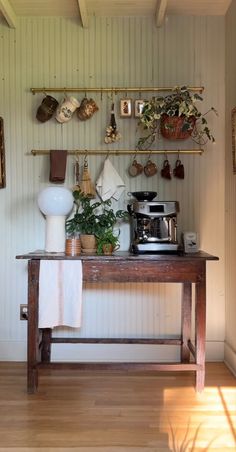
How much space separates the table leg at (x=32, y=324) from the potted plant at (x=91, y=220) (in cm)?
39

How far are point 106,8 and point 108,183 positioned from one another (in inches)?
45.3

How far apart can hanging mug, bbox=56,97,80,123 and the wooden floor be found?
5.45 feet

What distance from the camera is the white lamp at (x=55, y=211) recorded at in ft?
7.73

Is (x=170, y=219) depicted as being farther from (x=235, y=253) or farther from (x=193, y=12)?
(x=193, y=12)

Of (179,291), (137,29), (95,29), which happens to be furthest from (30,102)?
(179,291)

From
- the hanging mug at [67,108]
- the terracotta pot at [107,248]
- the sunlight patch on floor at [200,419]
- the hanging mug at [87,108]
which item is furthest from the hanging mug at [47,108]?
the sunlight patch on floor at [200,419]

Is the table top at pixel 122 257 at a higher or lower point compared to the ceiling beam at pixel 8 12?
lower

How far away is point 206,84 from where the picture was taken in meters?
2.65

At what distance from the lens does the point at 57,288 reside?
220 centimetres

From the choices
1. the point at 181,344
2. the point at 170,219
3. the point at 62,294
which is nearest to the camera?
the point at 62,294

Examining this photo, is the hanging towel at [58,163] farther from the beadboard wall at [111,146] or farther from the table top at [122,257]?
the table top at [122,257]

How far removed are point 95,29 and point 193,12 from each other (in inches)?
26.3

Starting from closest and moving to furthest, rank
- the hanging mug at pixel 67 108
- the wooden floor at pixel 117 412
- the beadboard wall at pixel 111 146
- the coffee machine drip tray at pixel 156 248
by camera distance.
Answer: the wooden floor at pixel 117 412, the coffee machine drip tray at pixel 156 248, the hanging mug at pixel 67 108, the beadboard wall at pixel 111 146

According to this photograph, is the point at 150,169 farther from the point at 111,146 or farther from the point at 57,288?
the point at 57,288
